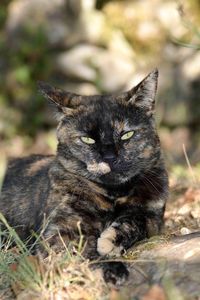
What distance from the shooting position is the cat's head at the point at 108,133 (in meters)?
3.92

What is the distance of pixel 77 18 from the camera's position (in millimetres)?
11461

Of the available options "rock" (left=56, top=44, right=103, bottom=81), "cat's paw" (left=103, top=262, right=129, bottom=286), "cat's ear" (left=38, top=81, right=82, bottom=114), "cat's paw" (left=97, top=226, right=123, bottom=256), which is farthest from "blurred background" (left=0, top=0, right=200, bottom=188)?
"cat's paw" (left=103, top=262, right=129, bottom=286)

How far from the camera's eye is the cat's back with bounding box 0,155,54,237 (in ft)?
14.7

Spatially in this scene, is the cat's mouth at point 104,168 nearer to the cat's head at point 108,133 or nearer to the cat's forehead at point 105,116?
the cat's head at point 108,133

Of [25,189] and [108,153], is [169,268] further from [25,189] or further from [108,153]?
[25,189]

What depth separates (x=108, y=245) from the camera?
11.7ft

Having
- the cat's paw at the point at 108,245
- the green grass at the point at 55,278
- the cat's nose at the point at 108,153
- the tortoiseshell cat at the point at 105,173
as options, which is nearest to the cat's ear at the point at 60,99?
the tortoiseshell cat at the point at 105,173

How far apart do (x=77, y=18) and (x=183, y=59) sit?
7.24 ft

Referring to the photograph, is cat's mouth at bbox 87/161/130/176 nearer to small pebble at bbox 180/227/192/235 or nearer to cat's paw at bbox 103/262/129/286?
small pebble at bbox 180/227/192/235

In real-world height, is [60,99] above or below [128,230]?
above

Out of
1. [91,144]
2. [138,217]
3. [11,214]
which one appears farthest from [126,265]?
[11,214]

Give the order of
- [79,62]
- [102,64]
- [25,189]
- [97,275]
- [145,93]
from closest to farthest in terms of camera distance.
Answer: [97,275]
[145,93]
[25,189]
[102,64]
[79,62]

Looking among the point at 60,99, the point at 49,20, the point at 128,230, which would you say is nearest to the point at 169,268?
the point at 128,230

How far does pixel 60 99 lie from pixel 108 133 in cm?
54
